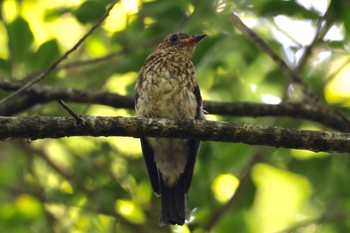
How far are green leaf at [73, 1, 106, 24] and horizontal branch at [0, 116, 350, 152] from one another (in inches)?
53.0

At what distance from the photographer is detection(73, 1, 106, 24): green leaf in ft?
16.3

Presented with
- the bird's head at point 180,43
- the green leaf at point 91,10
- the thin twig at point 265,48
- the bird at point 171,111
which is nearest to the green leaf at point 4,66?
the green leaf at point 91,10

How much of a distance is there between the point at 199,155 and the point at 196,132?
59.1 inches

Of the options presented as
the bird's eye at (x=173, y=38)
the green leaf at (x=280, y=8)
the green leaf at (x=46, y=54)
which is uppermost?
the green leaf at (x=280, y=8)

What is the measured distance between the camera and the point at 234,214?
15.6 feet

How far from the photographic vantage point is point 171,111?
Answer: 5.03m

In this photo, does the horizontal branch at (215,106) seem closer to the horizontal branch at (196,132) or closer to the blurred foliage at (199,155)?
the blurred foliage at (199,155)

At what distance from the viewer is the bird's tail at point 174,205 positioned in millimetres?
5301

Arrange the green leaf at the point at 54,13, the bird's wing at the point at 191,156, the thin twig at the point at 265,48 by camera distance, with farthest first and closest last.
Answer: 1. the green leaf at the point at 54,13
2. the thin twig at the point at 265,48
3. the bird's wing at the point at 191,156

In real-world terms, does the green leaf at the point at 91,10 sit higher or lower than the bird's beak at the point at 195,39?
higher

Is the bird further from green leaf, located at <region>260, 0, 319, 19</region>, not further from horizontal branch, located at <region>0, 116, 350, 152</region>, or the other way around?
horizontal branch, located at <region>0, 116, 350, 152</region>

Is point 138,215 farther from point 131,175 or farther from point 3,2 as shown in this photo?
point 3,2

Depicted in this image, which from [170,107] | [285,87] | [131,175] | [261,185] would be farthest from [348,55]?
[131,175]

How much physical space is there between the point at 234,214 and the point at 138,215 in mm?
1253
